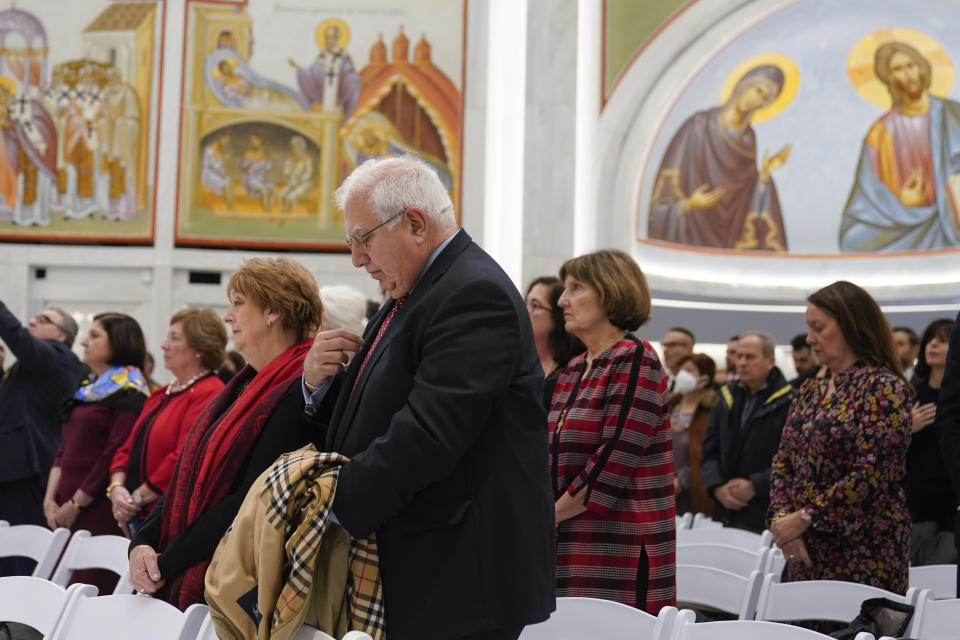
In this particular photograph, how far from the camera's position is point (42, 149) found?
12.0 meters

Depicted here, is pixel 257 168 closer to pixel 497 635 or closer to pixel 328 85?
pixel 328 85

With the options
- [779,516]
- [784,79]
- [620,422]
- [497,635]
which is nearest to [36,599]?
[497,635]

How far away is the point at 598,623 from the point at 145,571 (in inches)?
46.5

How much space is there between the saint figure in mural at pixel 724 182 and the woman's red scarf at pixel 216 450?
10563mm

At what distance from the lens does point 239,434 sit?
8.86 ft

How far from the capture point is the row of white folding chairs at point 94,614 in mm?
2475

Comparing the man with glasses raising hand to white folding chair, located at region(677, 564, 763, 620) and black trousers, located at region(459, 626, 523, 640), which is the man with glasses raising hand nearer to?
white folding chair, located at region(677, 564, 763, 620)

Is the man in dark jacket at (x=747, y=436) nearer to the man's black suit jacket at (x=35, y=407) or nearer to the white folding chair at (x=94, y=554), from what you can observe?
the white folding chair at (x=94, y=554)

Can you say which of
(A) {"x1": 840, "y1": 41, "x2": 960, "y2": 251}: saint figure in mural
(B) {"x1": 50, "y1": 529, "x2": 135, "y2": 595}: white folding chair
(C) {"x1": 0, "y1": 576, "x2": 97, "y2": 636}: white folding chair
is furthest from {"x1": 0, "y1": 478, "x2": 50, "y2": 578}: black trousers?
(A) {"x1": 840, "y1": 41, "x2": 960, "y2": 251}: saint figure in mural

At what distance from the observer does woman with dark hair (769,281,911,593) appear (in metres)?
3.63

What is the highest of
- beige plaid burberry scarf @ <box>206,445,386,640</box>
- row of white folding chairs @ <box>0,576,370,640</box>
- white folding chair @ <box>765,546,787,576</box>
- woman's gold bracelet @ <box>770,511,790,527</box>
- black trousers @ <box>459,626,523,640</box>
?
beige plaid burberry scarf @ <box>206,445,386,640</box>

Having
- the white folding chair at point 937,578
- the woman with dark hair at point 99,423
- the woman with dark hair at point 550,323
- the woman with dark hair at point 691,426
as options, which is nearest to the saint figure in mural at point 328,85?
the woman with dark hair at point 691,426

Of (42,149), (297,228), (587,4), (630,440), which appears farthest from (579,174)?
(630,440)

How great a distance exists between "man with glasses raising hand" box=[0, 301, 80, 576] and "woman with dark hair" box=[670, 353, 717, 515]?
3.60 meters
